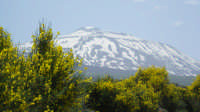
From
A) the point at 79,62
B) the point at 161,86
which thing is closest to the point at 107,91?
the point at 79,62

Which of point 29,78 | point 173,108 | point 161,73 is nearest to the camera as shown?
point 29,78

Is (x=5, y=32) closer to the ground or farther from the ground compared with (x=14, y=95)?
farther from the ground

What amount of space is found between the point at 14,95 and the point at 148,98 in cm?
1502

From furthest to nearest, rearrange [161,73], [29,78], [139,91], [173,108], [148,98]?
[161,73] < [173,108] < [139,91] < [148,98] < [29,78]

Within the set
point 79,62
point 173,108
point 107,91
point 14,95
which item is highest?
point 79,62

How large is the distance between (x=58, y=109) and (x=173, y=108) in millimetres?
19656

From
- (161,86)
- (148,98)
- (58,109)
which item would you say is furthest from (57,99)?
(161,86)

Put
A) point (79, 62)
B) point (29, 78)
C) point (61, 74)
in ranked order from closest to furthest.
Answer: point (29, 78), point (61, 74), point (79, 62)

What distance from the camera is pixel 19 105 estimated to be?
6789 mm

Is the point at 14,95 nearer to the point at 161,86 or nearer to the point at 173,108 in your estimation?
the point at 173,108

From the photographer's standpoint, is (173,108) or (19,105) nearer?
(19,105)

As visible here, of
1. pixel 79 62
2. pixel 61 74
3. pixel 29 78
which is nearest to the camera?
pixel 29 78

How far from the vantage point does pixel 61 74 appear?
888 cm

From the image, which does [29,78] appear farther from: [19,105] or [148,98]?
[148,98]
